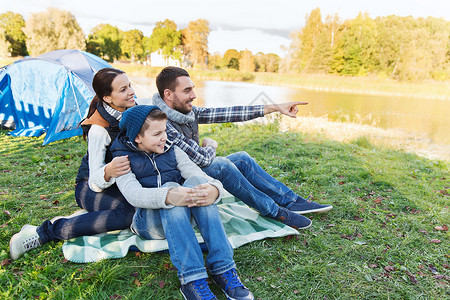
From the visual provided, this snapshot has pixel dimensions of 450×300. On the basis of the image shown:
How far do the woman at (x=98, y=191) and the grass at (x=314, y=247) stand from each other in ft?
0.40

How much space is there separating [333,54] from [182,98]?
42580 millimetres

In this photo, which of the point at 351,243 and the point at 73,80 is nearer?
the point at 351,243

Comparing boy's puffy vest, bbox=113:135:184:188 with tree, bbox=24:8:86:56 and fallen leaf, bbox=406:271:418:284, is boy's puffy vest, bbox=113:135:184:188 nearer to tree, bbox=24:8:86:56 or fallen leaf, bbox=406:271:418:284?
fallen leaf, bbox=406:271:418:284

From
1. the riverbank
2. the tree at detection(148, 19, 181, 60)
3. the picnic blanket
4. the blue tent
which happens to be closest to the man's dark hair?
the picnic blanket

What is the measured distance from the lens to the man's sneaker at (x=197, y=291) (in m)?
1.79

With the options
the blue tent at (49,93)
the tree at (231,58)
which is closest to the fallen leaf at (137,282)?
the blue tent at (49,93)

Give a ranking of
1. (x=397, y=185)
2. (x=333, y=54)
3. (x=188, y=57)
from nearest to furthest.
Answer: (x=397, y=185) → (x=333, y=54) → (x=188, y=57)

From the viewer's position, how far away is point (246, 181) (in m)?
2.59

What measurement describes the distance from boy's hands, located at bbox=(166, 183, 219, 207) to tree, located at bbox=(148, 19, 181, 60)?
174ft

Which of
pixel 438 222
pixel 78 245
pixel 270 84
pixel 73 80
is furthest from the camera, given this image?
pixel 270 84

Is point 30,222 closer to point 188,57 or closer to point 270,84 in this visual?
point 270,84

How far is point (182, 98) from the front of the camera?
284 centimetres

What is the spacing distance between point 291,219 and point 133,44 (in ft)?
205

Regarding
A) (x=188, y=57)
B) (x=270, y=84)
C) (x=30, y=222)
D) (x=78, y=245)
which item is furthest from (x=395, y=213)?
(x=188, y=57)
